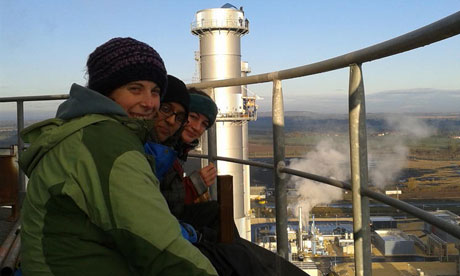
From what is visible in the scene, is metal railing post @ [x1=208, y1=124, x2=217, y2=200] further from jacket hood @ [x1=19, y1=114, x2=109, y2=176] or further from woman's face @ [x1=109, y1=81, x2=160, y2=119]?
jacket hood @ [x1=19, y1=114, x2=109, y2=176]

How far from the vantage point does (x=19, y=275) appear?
1.04 meters

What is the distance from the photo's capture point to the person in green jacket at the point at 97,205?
2.62ft

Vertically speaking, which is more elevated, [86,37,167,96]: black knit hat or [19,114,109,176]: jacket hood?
[86,37,167,96]: black knit hat

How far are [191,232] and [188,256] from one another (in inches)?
17.7

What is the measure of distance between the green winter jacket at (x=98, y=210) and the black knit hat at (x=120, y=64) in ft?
0.69

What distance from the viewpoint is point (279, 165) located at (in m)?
1.99

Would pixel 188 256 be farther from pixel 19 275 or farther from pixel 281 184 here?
pixel 281 184

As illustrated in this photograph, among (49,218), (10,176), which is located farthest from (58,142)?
(10,176)

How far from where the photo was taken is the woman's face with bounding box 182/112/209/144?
6.05 ft

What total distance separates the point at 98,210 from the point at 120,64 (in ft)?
1.35

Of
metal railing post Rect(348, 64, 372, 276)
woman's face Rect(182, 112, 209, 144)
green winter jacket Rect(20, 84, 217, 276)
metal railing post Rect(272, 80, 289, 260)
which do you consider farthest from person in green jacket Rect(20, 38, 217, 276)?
metal railing post Rect(272, 80, 289, 260)

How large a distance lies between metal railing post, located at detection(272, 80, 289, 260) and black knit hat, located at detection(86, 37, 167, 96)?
0.92m

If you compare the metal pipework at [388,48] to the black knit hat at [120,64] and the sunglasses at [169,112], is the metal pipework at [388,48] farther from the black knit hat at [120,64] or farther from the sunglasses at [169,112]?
the black knit hat at [120,64]

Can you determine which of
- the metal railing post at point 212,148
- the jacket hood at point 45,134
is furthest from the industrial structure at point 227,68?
the jacket hood at point 45,134
